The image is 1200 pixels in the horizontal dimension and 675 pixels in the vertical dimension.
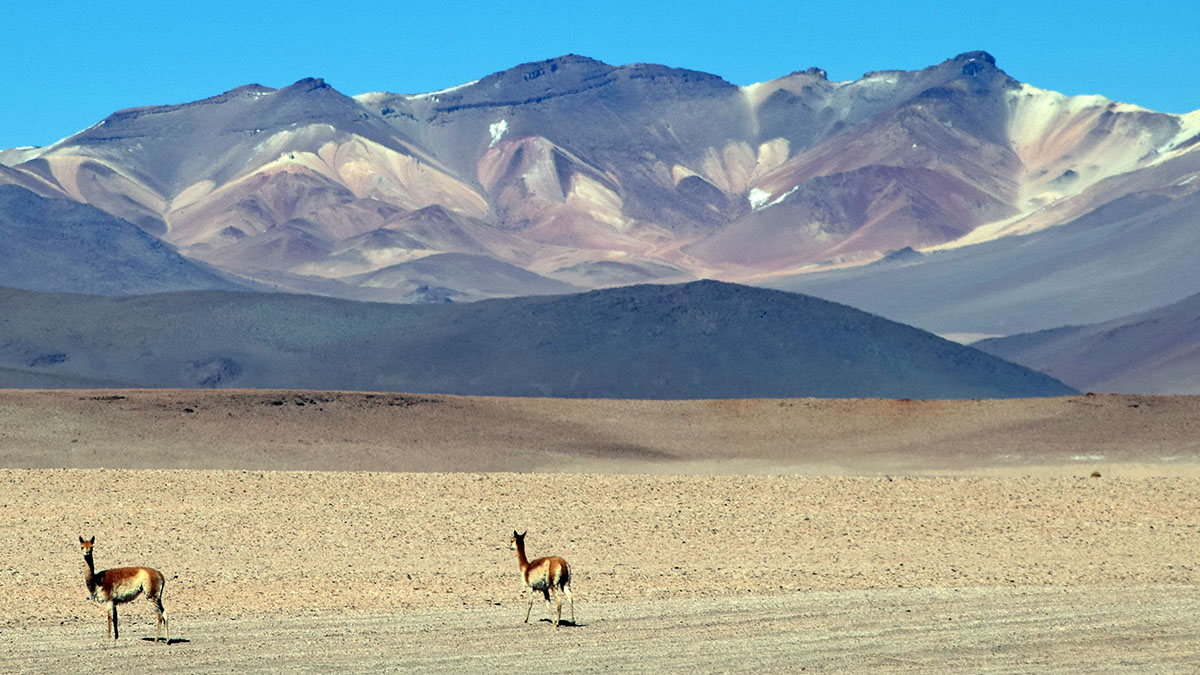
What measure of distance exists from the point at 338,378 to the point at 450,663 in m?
62.4

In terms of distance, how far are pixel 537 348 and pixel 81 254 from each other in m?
108

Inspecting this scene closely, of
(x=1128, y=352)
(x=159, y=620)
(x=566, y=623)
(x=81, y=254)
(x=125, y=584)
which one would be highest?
(x=81, y=254)

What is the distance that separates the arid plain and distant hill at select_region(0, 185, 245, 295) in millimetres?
123350

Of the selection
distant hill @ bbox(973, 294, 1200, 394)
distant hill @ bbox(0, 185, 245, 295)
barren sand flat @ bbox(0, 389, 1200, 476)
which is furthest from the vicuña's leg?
distant hill @ bbox(0, 185, 245, 295)

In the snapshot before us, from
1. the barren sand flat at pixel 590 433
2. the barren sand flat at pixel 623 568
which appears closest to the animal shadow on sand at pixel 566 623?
the barren sand flat at pixel 623 568

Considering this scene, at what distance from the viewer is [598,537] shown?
77.9 feet

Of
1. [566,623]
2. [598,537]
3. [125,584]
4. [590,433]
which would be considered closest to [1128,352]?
[590,433]

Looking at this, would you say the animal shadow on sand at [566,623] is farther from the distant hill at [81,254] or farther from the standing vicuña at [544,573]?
the distant hill at [81,254]

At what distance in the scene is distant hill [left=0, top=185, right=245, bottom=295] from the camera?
6368 inches

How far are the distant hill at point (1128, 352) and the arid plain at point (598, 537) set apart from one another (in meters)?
60.7

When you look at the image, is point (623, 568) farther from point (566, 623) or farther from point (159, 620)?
point (159, 620)

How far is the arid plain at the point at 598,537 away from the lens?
15.4 metres

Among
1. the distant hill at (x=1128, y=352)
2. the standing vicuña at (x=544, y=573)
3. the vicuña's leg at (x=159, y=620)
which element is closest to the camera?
the vicuña's leg at (x=159, y=620)

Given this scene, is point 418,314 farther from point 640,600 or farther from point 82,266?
point 82,266
